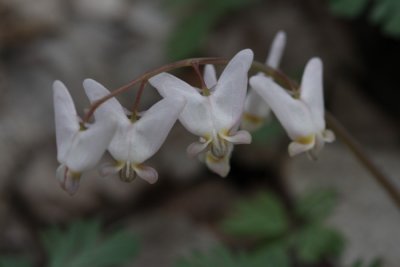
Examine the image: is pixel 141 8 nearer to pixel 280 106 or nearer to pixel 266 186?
pixel 266 186

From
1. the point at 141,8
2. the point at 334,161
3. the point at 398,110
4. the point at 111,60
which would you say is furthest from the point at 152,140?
the point at 141,8

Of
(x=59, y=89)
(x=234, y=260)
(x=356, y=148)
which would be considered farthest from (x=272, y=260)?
(x=59, y=89)

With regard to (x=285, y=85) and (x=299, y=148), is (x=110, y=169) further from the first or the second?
(x=285, y=85)

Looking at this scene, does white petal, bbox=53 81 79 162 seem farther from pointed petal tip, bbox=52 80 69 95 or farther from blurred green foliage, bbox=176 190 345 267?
blurred green foliage, bbox=176 190 345 267

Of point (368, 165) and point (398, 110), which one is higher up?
point (368, 165)

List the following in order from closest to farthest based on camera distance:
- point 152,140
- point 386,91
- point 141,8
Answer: point 152,140
point 386,91
point 141,8

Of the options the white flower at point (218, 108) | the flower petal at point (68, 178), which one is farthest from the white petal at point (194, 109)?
the flower petal at point (68, 178)

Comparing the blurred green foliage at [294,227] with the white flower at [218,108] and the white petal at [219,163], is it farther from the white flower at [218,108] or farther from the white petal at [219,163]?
the white flower at [218,108]
